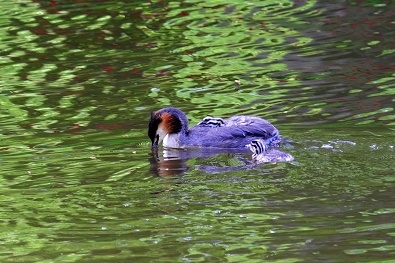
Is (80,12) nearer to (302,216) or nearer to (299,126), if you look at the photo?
(299,126)

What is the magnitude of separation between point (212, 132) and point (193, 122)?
41.3 inches

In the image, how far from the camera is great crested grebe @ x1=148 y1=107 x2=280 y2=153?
981 cm

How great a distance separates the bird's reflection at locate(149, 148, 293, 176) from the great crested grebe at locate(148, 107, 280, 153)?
3.6 inches

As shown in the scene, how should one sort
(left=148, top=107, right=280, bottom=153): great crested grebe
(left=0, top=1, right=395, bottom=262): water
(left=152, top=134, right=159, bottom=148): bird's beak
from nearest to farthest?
(left=0, top=1, right=395, bottom=262): water < (left=148, top=107, right=280, bottom=153): great crested grebe < (left=152, top=134, right=159, bottom=148): bird's beak

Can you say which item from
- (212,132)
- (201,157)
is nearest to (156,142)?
(212,132)

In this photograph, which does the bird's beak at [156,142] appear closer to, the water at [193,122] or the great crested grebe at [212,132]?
the great crested grebe at [212,132]

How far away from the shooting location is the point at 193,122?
36.0 feet

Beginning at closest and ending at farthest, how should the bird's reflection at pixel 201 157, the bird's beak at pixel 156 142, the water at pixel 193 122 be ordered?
the water at pixel 193 122 < the bird's reflection at pixel 201 157 < the bird's beak at pixel 156 142

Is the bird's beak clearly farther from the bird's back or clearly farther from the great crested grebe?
the bird's back

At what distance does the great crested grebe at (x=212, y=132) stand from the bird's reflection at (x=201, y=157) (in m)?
0.09

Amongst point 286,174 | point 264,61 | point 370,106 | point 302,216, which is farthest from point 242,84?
point 302,216

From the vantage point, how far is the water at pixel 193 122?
683cm

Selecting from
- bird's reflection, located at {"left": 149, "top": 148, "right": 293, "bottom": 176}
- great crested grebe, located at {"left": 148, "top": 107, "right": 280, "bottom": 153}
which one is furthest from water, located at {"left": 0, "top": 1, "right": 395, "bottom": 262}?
great crested grebe, located at {"left": 148, "top": 107, "right": 280, "bottom": 153}

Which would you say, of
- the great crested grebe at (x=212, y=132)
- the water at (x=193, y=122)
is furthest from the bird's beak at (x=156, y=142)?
the water at (x=193, y=122)
